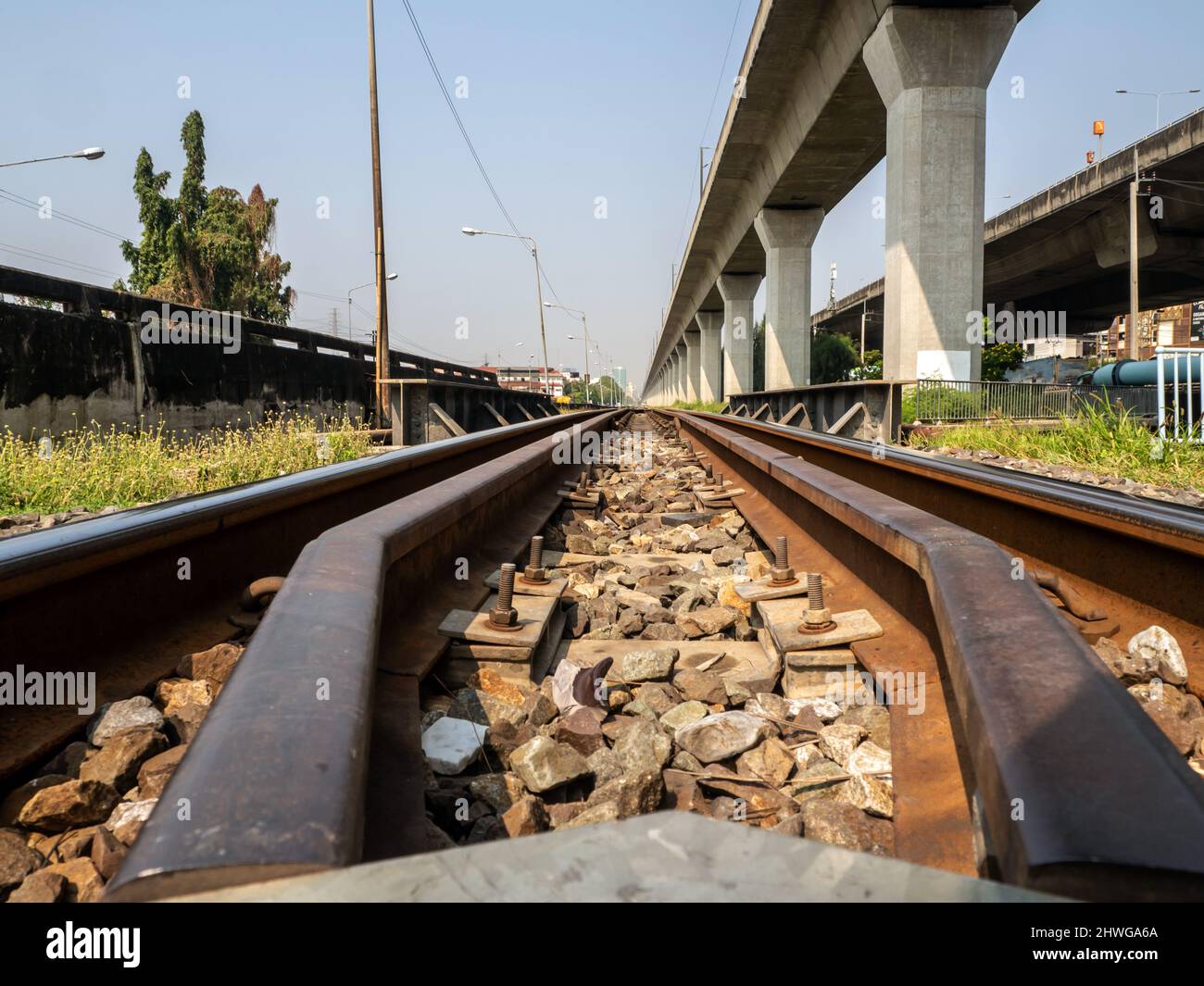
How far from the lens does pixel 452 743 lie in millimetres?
2088

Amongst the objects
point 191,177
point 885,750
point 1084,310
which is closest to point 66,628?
point 885,750

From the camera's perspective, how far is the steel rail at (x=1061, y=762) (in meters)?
0.88

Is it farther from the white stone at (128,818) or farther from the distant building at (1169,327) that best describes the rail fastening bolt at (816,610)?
the distant building at (1169,327)

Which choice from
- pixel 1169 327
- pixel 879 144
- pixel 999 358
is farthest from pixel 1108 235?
pixel 1169 327

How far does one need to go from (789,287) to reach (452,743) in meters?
31.4

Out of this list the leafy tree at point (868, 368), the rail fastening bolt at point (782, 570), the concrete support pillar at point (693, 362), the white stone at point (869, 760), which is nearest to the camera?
the white stone at point (869, 760)

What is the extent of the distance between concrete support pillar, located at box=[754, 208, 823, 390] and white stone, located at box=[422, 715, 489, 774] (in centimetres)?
3018

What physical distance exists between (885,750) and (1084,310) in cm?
6941

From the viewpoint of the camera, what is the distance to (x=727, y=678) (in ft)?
8.68

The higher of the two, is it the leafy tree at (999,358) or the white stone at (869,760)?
the leafy tree at (999,358)

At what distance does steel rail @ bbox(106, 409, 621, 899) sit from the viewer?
854 mm

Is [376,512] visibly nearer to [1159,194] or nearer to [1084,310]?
[1159,194]

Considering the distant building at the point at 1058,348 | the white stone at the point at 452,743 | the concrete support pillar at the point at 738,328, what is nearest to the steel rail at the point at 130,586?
the white stone at the point at 452,743

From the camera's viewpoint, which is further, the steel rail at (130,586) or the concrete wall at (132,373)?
the concrete wall at (132,373)
